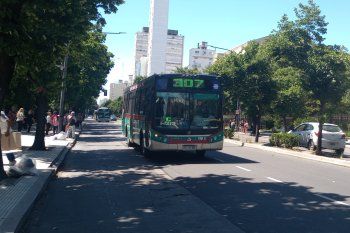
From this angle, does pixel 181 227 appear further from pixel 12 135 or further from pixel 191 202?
pixel 12 135

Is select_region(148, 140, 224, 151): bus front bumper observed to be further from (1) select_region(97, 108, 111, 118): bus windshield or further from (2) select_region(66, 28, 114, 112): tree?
(1) select_region(97, 108, 111, 118): bus windshield

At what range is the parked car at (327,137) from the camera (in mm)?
24062

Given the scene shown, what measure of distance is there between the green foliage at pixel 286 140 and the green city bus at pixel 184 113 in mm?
7968

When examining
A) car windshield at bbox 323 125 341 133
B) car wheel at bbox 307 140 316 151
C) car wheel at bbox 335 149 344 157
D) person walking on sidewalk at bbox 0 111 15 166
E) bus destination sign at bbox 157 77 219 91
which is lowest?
car wheel at bbox 335 149 344 157

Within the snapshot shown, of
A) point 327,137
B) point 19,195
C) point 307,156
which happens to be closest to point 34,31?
point 19,195

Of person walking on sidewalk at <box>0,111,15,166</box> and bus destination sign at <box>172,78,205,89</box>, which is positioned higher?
bus destination sign at <box>172,78,205,89</box>

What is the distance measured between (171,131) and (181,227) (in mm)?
9756

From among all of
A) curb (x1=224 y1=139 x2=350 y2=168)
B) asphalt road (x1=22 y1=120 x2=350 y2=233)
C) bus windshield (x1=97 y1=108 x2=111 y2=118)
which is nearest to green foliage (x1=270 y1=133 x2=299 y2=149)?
curb (x1=224 y1=139 x2=350 y2=168)

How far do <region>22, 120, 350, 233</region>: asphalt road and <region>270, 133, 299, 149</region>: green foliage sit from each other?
7700mm

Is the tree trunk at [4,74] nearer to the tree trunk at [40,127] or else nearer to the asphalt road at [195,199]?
the asphalt road at [195,199]

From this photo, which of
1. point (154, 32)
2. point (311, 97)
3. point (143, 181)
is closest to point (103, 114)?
point (154, 32)

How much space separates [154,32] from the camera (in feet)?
493

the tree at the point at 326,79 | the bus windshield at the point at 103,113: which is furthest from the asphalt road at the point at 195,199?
the bus windshield at the point at 103,113

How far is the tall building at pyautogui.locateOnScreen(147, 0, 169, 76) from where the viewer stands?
491 ft
